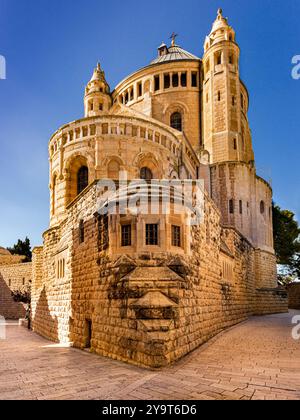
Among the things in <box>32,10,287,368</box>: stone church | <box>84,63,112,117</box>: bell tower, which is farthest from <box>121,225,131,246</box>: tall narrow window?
<box>84,63,112,117</box>: bell tower

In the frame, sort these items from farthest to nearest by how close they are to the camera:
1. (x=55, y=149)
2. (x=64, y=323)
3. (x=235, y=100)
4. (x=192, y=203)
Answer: (x=235, y=100) < (x=55, y=149) < (x=64, y=323) < (x=192, y=203)

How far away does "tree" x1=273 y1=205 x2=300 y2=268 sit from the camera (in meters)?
35.2

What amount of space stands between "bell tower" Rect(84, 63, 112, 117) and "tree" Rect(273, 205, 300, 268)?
20.6 meters

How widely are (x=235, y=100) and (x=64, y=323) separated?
24103 millimetres

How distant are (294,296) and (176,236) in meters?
29.4

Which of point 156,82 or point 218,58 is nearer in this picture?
point 218,58

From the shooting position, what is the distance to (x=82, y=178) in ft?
63.8

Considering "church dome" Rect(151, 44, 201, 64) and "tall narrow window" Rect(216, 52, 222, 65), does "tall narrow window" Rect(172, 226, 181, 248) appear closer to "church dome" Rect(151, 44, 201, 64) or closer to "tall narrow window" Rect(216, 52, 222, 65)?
"tall narrow window" Rect(216, 52, 222, 65)

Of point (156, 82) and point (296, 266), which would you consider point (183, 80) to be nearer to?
point (156, 82)

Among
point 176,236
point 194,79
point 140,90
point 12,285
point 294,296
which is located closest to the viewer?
point 176,236

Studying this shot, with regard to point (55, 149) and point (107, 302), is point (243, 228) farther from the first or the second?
point (107, 302)

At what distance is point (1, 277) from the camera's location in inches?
1432

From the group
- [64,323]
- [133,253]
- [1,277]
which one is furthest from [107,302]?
[1,277]

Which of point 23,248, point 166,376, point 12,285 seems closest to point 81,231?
point 166,376
